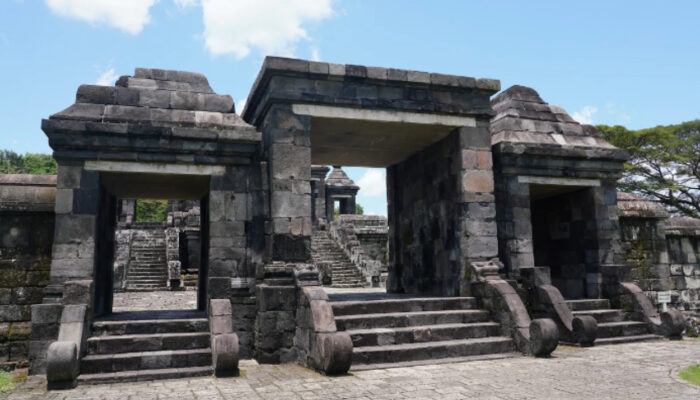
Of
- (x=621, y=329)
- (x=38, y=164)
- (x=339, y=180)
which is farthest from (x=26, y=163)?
(x=621, y=329)

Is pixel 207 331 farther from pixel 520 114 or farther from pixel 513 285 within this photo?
pixel 520 114

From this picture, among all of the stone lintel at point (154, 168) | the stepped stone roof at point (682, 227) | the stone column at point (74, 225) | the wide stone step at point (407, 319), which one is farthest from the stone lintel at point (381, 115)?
the stepped stone roof at point (682, 227)

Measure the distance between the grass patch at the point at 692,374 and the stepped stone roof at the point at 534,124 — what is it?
5290mm

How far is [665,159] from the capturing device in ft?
94.9

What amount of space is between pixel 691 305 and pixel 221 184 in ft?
36.8

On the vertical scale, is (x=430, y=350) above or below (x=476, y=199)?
below

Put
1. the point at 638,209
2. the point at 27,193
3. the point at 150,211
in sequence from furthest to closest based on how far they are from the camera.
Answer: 1. the point at 150,211
2. the point at 638,209
3. the point at 27,193

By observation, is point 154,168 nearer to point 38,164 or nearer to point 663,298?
point 663,298

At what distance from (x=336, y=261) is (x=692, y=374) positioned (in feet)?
61.2

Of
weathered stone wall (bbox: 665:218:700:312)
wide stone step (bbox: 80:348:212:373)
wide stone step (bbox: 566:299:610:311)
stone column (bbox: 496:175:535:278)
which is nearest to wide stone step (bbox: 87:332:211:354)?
wide stone step (bbox: 80:348:212:373)

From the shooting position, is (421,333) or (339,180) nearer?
(421,333)

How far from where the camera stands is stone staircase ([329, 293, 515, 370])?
802 cm

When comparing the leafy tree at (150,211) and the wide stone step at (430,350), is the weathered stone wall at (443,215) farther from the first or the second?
the leafy tree at (150,211)

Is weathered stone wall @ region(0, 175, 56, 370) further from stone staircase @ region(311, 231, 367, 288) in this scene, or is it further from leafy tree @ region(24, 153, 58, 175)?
leafy tree @ region(24, 153, 58, 175)
